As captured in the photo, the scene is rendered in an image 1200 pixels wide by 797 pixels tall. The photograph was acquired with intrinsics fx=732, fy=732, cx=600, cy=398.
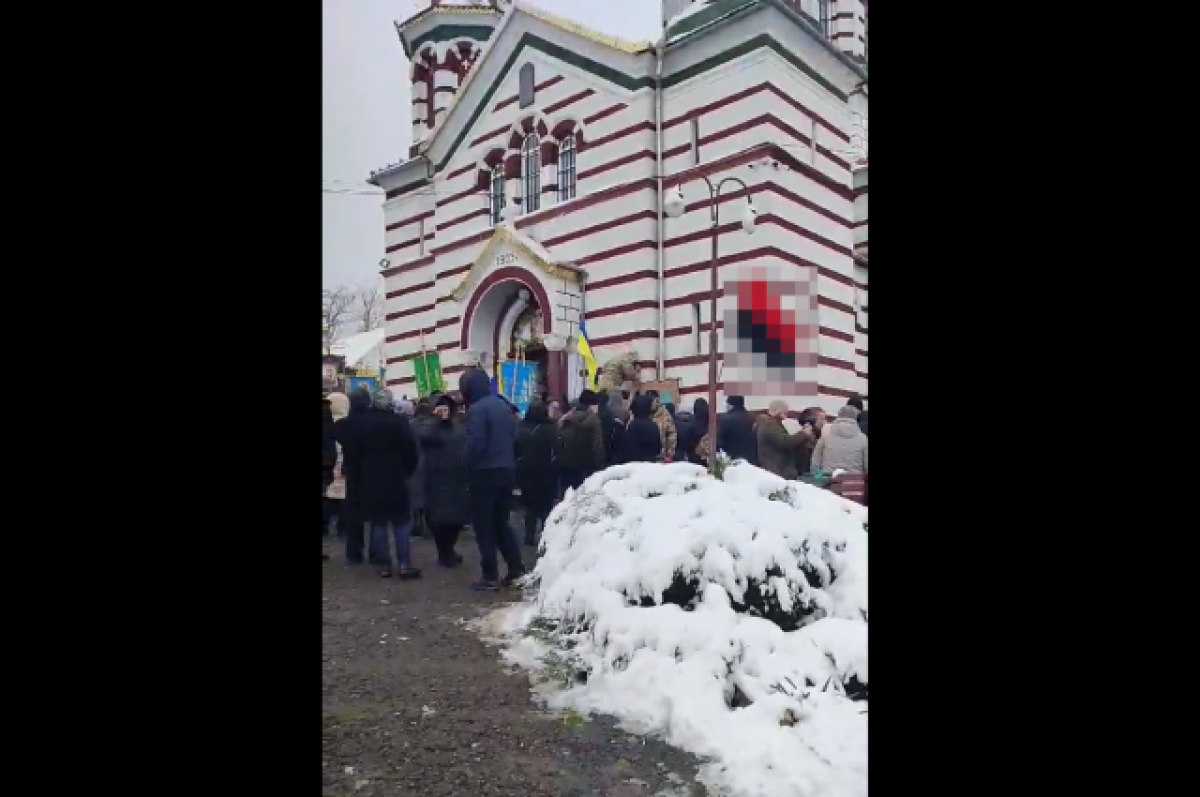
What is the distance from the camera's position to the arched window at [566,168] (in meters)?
2.39

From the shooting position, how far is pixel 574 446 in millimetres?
2445

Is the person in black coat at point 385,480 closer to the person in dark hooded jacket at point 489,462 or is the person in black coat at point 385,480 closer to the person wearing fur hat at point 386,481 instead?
the person wearing fur hat at point 386,481

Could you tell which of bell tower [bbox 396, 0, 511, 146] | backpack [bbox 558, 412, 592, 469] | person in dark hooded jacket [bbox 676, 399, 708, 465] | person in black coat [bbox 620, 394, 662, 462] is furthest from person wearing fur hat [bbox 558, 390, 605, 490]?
bell tower [bbox 396, 0, 511, 146]

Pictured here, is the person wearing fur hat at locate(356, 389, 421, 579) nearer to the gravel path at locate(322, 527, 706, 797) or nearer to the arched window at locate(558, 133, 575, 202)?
the gravel path at locate(322, 527, 706, 797)

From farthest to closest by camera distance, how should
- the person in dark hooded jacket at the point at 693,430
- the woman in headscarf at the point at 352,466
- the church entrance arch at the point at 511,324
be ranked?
the church entrance arch at the point at 511,324 < the person in dark hooded jacket at the point at 693,430 < the woman in headscarf at the point at 352,466

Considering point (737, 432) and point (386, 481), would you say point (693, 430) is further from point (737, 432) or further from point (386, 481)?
point (386, 481)

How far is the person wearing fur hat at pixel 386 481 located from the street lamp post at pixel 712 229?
90 cm

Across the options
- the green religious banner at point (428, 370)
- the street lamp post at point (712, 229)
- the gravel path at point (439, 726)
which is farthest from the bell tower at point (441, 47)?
the gravel path at point (439, 726)

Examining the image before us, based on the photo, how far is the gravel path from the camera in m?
1.51

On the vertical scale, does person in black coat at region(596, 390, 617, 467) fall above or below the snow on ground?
→ above

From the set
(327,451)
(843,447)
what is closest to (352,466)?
(327,451)

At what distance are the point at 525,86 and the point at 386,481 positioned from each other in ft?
4.54
